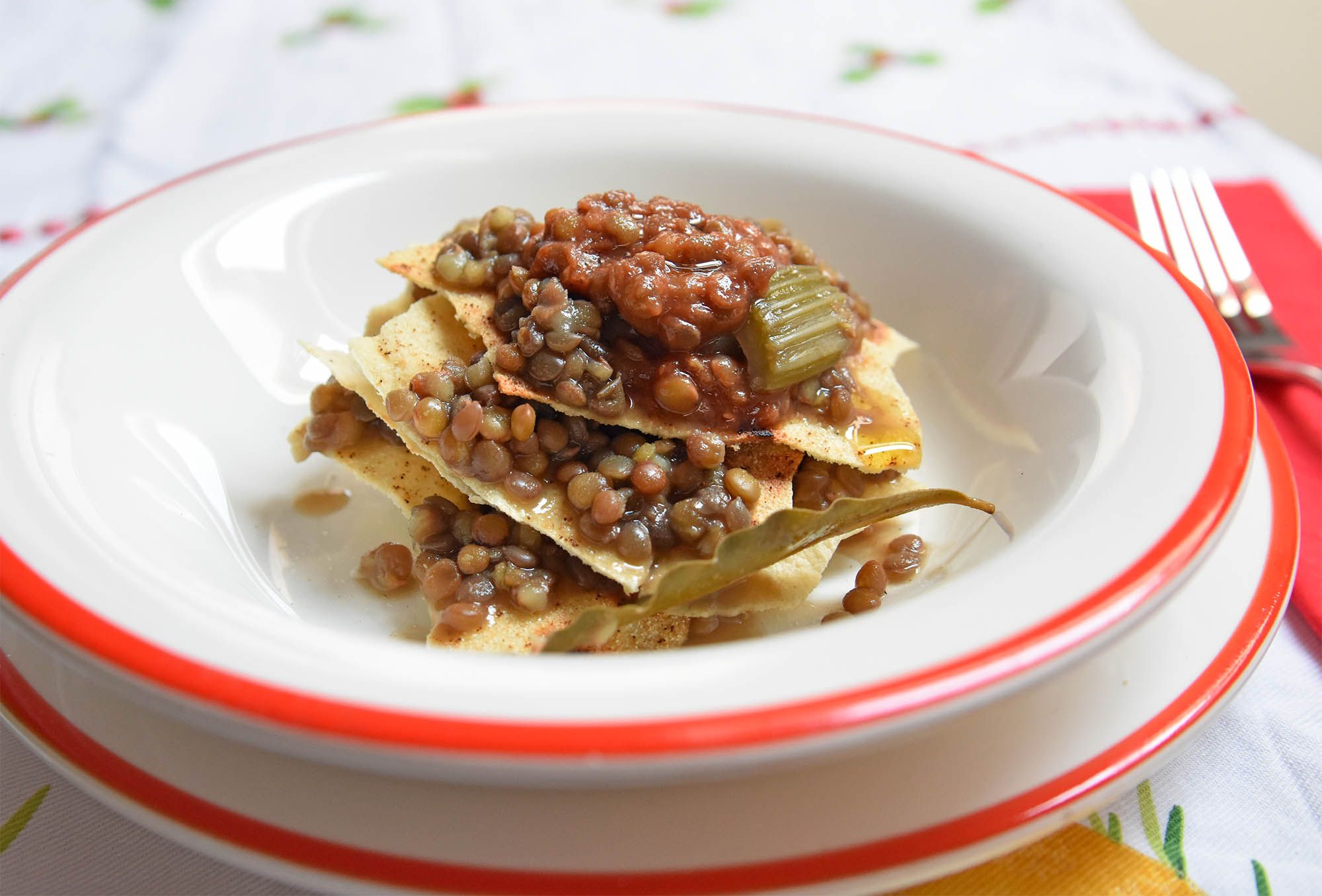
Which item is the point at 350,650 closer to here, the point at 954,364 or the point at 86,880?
the point at 86,880

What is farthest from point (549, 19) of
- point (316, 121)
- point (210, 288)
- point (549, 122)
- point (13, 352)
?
point (13, 352)

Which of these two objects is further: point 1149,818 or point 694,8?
point 694,8

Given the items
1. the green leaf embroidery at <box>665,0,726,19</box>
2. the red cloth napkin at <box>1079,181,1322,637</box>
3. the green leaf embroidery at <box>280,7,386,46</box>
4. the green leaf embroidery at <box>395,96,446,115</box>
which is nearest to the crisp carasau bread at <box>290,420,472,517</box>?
the red cloth napkin at <box>1079,181,1322,637</box>

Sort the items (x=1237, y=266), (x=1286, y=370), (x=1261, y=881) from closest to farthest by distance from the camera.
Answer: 1. (x=1261, y=881)
2. (x=1286, y=370)
3. (x=1237, y=266)

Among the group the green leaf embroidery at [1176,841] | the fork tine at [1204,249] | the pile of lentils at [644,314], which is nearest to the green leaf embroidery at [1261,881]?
the green leaf embroidery at [1176,841]

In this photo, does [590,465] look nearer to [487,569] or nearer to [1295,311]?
[487,569]

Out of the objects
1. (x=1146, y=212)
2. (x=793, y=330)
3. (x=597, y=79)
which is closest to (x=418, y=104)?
(x=597, y=79)

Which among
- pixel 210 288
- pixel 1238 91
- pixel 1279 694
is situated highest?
pixel 210 288
